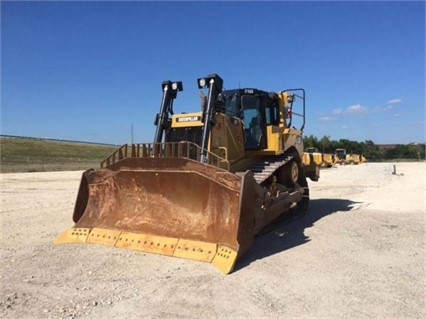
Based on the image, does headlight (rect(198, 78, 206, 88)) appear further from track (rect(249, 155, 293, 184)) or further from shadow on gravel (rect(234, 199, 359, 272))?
shadow on gravel (rect(234, 199, 359, 272))

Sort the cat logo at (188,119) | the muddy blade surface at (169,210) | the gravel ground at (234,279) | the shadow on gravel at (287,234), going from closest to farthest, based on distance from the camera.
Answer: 1. the gravel ground at (234,279)
2. the muddy blade surface at (169,210)
3. the shadow on gravel at (287,234)
4. the cat logo at (188,119)

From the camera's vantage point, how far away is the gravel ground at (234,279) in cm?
414

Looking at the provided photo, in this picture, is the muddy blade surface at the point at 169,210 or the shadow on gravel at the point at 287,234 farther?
the shadow on gravel at the point at 287,234

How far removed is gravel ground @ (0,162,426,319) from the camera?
4145 millimetres

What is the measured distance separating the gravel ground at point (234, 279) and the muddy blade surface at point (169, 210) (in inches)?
9.5

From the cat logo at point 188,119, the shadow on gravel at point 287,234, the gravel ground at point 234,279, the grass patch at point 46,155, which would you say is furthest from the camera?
the grass patch at point 46,155

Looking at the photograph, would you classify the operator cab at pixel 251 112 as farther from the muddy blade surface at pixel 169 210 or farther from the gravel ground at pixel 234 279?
the muddy blade surface at pixel 169 210

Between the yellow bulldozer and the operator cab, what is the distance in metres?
0.02

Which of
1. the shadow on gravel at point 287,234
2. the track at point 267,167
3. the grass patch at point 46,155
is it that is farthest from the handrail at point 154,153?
the grass patch at point 46,155

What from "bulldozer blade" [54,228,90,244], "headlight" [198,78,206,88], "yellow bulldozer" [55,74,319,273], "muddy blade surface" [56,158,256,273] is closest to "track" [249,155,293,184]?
"yellow bulldozer" [55,74,319,273]

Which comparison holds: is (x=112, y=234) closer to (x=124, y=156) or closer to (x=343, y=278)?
(x=124, y=156)

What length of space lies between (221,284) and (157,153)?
2.94 metres

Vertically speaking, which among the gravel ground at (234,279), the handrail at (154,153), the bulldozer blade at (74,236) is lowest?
the gravel ground at (234,279)

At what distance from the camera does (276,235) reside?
7.55 m
